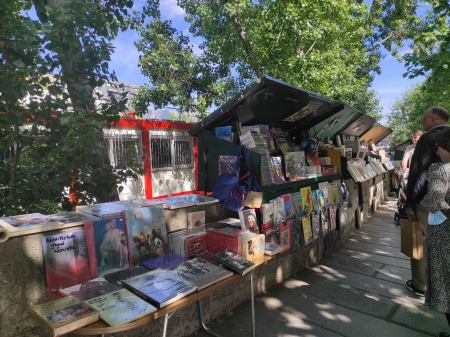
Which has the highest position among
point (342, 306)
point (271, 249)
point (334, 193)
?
point (334, 193)

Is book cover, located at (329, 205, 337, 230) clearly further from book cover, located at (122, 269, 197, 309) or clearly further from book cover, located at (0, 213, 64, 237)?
book cover, located at (0, 213, 64, 237)

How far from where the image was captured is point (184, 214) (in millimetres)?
2869

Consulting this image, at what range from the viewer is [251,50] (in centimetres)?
934

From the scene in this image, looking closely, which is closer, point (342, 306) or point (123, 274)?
point (123, 274)

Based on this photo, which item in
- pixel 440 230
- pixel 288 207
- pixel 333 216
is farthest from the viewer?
pixel 333 216

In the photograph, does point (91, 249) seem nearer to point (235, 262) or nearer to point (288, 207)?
point (235, 262)

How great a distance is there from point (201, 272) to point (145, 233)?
0.59m

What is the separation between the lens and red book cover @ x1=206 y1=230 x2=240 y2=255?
258cm

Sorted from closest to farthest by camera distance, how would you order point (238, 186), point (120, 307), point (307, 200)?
point (120, 307) < point (238, 186) < point (307, 200)

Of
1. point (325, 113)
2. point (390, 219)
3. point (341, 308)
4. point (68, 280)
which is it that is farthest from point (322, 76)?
point (68, 280)

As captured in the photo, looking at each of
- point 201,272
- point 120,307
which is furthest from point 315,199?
point 120,307

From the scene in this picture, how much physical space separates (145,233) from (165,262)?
0.29 metres

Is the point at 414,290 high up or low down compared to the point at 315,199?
down

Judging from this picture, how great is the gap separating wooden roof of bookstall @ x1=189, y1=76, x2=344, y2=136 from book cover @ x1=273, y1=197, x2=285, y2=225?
111cm
